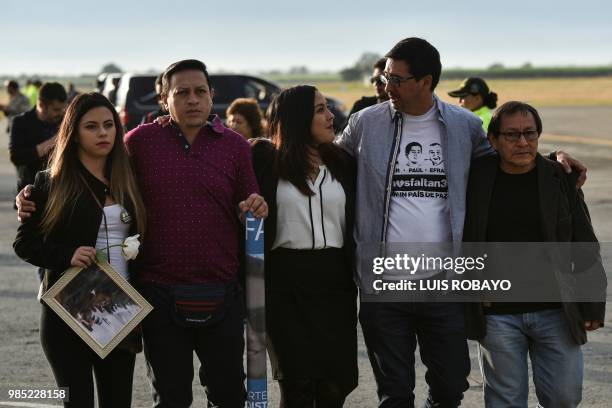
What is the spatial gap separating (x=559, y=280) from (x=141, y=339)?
5.82 feet

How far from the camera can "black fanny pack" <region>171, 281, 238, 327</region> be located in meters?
4.33

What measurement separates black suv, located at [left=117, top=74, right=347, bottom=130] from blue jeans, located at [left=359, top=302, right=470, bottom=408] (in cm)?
1430

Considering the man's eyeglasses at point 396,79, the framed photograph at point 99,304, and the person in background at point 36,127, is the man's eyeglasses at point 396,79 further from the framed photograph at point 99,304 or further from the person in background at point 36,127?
the person in background at point 36,127

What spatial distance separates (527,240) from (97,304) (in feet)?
5.93

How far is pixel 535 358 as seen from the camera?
4625 mm

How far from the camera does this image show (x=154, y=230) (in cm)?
438

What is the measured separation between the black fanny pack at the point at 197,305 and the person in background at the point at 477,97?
5.65 metres

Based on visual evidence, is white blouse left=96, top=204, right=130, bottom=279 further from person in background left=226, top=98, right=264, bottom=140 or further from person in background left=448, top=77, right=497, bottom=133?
person in background left=448, top=77, right=497, bottom=133

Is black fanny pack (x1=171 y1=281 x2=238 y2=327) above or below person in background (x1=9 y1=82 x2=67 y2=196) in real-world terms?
below

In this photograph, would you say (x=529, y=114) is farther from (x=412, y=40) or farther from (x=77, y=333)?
(x=77, y=333)

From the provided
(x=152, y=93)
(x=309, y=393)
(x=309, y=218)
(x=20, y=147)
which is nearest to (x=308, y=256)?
(x=309, y=218)

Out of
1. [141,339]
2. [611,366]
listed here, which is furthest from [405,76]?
[611,366]

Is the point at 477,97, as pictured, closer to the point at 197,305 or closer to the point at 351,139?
the point at 351,139

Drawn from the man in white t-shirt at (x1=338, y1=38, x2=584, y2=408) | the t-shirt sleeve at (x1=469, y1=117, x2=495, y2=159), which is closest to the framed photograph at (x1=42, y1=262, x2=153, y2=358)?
the man in white t-shirt at (x1=338, y1=38, x2=584, y2=408)
